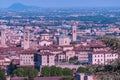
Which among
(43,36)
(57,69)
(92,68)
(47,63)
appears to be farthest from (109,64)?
(43,36)

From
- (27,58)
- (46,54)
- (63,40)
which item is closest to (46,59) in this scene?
(46,54)

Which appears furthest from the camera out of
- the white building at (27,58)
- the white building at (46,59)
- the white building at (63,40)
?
the white building at (63,40)

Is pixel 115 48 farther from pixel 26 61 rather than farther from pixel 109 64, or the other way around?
pixel 26 61

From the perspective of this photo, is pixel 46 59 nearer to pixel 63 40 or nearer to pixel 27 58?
pixel 27 58

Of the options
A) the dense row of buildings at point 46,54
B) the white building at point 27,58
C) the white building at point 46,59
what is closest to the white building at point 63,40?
the dense row of buildings at point 46,54

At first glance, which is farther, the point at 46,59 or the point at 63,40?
the point at 63,40

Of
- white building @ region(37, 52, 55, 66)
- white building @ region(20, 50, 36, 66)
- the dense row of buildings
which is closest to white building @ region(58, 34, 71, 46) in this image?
the dense row of buildings

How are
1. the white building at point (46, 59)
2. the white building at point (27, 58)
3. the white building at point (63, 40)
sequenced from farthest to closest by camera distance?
the white building at point (63, 40), the white building at point (27, 58), the white building at point (46, 59)

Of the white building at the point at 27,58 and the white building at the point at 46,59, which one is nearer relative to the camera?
the white building at the point at 46,59

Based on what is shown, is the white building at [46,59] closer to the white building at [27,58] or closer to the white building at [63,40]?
the white building at [27,58]

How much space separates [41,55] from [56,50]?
588cm

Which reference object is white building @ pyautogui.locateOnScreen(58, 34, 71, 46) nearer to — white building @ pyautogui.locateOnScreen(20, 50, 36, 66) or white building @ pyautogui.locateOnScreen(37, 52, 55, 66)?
white building @ pyautogui.locateOnScreen(20, 50, 36, 66)

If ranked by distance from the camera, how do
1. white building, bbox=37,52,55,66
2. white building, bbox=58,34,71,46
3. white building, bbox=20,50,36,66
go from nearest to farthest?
white building, bbox=37,52,55,66, white building, bbox=20,50,36,66, white building, bbox=58,34,71,46

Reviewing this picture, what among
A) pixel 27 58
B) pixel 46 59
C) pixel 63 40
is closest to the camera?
pixel 46 59
